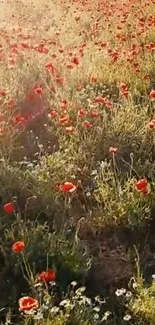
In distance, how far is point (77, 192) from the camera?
11.5 feet

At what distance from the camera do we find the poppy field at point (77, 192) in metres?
2.54

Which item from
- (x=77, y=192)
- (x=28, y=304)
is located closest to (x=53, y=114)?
(x=77, y=192)

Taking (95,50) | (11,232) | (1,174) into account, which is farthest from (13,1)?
(11,232)

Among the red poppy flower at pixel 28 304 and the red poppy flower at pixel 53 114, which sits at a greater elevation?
the red poppy flower at pixel 53 114

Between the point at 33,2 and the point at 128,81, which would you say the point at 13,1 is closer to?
the point at 33,2

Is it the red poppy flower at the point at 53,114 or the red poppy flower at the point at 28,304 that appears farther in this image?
the red poppy flower at the point at 53,114

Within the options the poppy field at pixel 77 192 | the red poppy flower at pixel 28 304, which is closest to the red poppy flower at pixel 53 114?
the poppy field at pixel 77 192

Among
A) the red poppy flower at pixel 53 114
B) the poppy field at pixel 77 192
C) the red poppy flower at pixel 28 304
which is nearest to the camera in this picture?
the red poppy flower at pixel 28 304

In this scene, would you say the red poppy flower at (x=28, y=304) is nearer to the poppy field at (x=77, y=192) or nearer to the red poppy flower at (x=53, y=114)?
the poppy field at (x=77, y=192)

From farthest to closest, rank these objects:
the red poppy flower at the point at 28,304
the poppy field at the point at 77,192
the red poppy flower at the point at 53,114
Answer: the red poppy flower at the point at 53,114 → the poppy field at the point at 77,192 → the red poppy flower at the point at 28,304

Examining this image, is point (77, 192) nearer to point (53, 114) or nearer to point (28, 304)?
point (53, 114)

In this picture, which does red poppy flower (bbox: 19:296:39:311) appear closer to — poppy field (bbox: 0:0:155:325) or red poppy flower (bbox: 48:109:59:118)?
poppy field (bbox: 0:0:155:325)

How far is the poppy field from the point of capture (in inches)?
100

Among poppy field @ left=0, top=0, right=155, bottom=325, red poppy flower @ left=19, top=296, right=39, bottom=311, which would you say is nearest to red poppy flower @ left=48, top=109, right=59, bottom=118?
poppy field @ left=0, top=0, right=155, bottom=325
